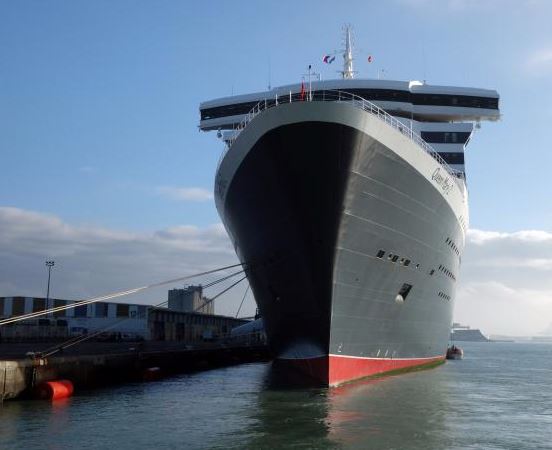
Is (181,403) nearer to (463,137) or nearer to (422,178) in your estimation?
(422,178)

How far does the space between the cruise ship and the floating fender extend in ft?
24.4

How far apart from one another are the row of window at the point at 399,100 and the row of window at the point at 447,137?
1504 mm

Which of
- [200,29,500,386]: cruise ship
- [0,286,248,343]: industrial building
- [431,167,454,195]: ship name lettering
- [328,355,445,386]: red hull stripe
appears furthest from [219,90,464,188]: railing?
[0,286,248,343]: industrial building

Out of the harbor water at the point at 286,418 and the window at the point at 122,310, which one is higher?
the window at the point at 122,310

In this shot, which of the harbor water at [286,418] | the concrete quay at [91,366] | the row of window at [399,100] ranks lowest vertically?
the harbor water at [286,418]

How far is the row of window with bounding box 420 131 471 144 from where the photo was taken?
87.5 feet

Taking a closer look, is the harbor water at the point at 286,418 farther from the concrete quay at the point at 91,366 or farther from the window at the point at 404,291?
the window at the point at 404,291

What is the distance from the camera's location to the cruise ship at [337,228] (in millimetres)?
16797

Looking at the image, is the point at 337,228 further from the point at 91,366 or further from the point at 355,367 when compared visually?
the point at 91,366

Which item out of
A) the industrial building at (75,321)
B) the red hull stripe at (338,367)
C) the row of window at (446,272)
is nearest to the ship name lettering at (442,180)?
the row of window at (446,272)

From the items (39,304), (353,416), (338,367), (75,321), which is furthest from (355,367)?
(39,304)

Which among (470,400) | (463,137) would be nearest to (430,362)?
(470,400)

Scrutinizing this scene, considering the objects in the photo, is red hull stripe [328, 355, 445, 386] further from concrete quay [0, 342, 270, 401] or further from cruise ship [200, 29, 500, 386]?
concrete quay [0, 342, 270, 401]

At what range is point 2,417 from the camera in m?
14.9
